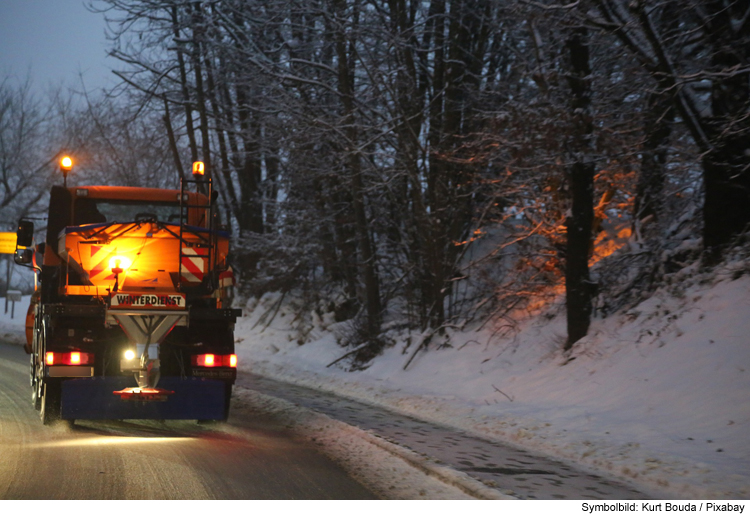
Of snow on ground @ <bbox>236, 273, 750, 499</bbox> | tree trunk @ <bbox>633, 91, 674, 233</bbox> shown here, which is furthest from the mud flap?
tree trunk @ <bbox>633, 91, 674, 233</bbox>

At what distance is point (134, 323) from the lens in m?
8.91

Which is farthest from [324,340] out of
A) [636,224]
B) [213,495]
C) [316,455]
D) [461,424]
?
[213,495]

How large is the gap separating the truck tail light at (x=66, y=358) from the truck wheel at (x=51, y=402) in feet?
1.26

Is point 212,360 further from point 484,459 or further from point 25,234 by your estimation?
point 484,459

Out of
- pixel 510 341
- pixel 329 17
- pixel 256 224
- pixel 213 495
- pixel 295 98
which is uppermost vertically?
pixel 329 17

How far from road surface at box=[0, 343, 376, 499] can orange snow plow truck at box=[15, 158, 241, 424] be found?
1.16 feet

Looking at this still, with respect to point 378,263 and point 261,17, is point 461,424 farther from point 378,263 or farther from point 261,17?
point 261,17

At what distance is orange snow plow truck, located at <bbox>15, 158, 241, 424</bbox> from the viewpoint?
29.0 feet

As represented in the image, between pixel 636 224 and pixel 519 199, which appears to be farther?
pixel 519 199

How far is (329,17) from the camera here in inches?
669

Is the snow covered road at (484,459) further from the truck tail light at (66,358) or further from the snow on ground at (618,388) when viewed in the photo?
the truck tail light at (66,358)

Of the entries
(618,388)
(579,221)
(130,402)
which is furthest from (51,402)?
(579,221)

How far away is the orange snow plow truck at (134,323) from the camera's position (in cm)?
884

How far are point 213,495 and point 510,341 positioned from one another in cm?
952
